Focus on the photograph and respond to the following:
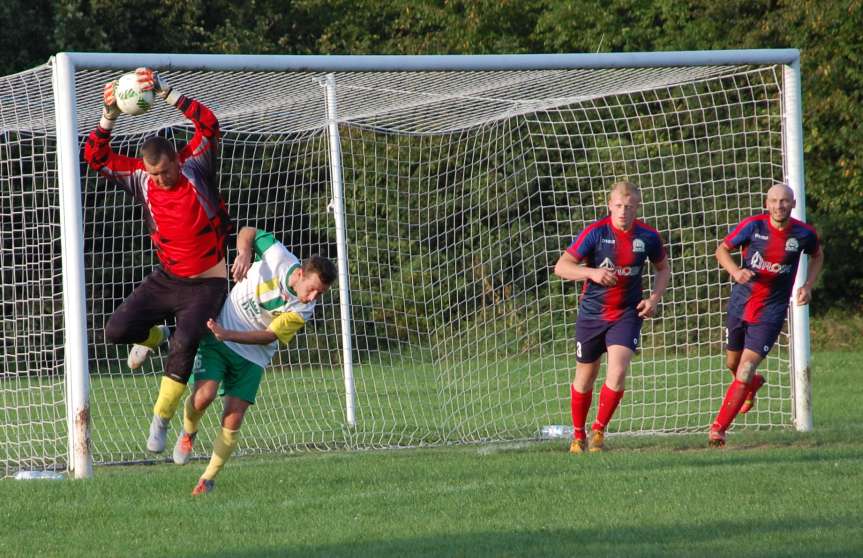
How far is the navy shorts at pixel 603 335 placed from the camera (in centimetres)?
853

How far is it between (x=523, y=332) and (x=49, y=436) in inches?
199

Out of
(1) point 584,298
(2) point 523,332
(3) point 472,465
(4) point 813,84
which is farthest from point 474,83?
(4) point 813,84

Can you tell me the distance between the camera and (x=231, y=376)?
7.12 metres

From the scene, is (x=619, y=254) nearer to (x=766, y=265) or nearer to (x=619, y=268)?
(x=619, y=268)

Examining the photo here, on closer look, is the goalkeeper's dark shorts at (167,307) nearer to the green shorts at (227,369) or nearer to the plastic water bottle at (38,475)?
the green shorts at (227,369)

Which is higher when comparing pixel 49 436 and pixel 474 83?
pixel 474 83

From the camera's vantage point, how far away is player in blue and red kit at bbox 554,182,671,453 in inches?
335

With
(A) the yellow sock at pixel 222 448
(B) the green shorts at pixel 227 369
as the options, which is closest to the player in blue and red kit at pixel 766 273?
(B) the green shorts at pixel 227 369

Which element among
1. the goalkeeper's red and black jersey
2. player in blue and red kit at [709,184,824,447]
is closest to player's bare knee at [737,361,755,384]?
player in blue and red kit at [709,184,824,447]

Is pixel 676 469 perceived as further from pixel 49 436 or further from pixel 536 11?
pixel 536 11

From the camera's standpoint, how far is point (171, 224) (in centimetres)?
748

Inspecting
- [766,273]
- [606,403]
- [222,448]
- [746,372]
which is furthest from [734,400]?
[222,448]

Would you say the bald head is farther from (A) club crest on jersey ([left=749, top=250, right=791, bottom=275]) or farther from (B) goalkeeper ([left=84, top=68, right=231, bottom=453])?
(B) goalkeeper ([left=84, top=68, right=231, bottom=453])

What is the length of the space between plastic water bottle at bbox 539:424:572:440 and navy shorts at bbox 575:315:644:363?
1350 mm
